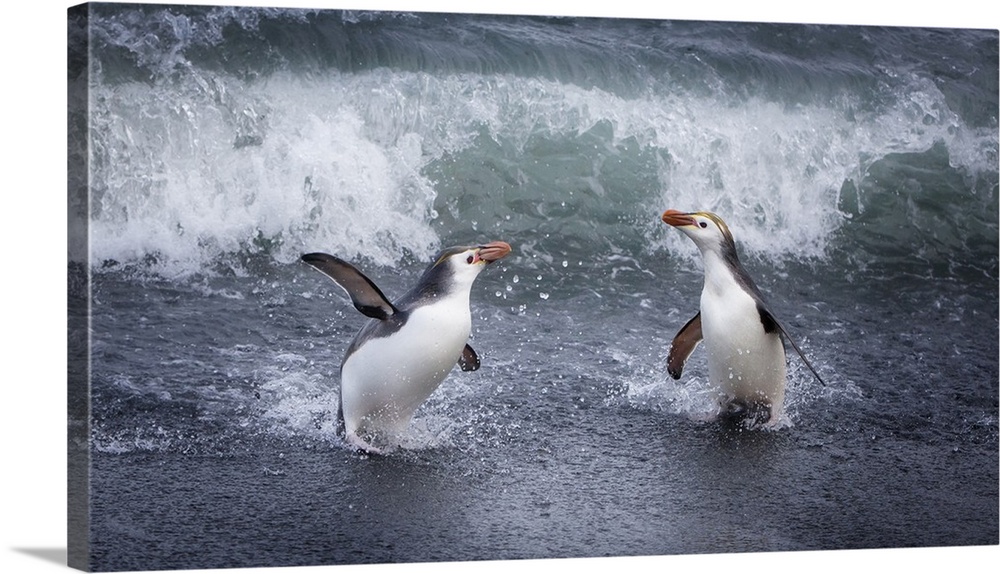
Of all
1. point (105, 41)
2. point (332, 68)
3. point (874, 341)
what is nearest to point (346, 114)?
point (332, 68)

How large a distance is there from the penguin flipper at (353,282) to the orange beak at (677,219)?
1329mm

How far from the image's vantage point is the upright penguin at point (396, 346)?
7184mm

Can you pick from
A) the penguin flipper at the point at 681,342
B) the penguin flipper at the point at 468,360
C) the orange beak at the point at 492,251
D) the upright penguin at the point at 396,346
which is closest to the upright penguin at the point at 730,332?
the penguin flipper at the point at 681,342

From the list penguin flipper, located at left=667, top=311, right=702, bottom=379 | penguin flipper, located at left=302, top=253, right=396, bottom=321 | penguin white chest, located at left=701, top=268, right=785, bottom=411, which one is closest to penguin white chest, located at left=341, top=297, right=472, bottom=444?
penguin flipper, located at left=302, top=253, right=396, bottom=321

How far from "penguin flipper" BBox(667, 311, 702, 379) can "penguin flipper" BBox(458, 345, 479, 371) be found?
34.8 inches

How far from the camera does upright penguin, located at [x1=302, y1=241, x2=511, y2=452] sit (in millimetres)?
7184

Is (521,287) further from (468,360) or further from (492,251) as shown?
(468,360)

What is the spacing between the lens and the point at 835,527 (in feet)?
25.6

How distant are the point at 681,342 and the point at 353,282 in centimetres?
151

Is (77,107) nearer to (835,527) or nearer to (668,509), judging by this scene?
(668,509)

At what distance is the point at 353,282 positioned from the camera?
716cm

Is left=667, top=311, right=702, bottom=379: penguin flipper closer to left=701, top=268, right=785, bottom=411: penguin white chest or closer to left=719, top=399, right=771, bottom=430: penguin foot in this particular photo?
left=701, top=268, right=785, bottom=411: penguin white chest

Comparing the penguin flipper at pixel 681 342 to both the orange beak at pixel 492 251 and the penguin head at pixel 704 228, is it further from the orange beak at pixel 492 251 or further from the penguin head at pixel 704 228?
the orange beak at pixel 492 251

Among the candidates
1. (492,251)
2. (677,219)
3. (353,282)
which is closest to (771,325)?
(677,219)
